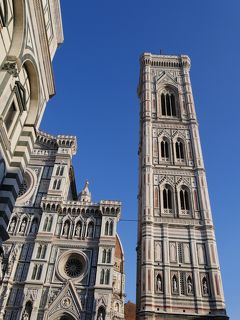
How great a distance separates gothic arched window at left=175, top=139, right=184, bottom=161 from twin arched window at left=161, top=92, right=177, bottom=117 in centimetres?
389

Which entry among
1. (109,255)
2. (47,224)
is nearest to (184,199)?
(109,255)

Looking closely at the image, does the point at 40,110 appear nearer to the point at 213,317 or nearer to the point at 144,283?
the point at 144,283

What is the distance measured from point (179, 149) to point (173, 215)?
272 inches

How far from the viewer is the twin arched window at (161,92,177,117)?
31.9 meters

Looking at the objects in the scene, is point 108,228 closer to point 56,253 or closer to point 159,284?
point 56,253

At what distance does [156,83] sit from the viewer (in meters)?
34.0

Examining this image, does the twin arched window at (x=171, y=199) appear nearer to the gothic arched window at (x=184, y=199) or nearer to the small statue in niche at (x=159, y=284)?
the gothic arched window at (x=184, y=199)

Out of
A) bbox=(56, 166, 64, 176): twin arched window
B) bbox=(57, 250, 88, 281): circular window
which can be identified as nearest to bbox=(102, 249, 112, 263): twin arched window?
bbox=(57, 250, 88, 281): circular window

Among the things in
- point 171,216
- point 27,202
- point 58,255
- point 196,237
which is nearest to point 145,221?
point 171,216

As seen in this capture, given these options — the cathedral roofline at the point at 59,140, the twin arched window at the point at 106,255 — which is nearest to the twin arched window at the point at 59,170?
the cathedral roofline at the point at 59,140

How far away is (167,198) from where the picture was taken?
83.7 feet

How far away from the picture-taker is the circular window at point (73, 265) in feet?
68.8

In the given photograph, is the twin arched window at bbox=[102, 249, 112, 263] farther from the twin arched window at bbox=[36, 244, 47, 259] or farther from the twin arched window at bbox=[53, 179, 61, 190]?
the twin arched window at bbox=[53, 179, 61, 190]

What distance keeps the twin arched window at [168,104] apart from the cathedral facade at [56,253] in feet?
37.3
